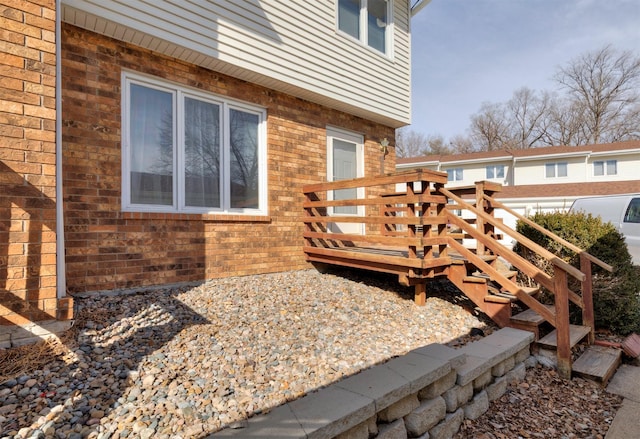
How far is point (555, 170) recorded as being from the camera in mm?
19297

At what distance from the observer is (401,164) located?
2212 cm

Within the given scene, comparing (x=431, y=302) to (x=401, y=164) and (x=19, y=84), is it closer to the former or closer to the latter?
(x=19, y=84)

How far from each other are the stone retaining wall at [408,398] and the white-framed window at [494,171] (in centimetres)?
1969

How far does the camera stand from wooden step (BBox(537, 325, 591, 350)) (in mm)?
3494

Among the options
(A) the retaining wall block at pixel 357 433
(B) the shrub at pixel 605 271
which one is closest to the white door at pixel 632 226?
(B) the shrub at pixel 605 271

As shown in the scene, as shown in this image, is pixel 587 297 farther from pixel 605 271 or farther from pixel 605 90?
pixel 605 90

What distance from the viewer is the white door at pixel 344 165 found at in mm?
6465

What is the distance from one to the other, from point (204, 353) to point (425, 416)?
1.57 meters

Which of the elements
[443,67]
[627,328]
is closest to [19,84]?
[627,328]

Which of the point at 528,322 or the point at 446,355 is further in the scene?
the point at 528,322

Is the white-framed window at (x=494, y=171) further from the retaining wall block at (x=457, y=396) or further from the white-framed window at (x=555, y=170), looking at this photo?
the retaining wall block at (x=457, y=396)

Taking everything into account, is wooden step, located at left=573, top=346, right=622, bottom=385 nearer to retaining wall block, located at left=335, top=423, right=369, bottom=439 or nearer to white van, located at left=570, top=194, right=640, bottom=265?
retaining wall block, located at left=335, top=423, right=369, bottom=439

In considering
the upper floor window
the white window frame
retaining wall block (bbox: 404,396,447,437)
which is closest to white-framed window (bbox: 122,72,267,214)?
retaining wall block (bbox: 404,396,447,437)

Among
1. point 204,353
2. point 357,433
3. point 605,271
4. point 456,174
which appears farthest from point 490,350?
point 456,174
